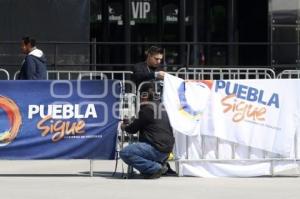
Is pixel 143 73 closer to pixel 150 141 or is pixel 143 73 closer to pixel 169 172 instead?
pixel 150 141

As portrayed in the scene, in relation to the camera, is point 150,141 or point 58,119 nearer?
point 150,141

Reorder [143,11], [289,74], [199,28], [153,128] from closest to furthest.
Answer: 1. [153,128]
2. [289,74]
3. [143,11]
4. [199,28]

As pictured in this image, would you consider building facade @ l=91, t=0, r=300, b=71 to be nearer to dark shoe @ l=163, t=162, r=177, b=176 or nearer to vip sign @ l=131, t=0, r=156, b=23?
vip sign @ l=131, t=0, r=156, b=23

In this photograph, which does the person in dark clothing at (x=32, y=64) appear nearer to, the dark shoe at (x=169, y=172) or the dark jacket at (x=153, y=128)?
the dark jacket at (x=153, y=128)

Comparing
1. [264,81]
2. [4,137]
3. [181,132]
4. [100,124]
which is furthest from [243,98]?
[4,137]

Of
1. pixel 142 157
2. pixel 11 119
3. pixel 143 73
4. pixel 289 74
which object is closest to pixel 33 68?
pixel 11 119

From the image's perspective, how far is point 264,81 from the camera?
9727 millimetres

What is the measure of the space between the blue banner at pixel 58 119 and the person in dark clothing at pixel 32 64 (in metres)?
1.59

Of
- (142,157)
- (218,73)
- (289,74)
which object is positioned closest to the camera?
(142,157)

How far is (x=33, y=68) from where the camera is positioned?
11.4 meters

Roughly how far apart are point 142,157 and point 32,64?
302 centimetres

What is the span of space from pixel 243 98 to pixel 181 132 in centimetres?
102

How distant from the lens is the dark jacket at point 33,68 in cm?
1141

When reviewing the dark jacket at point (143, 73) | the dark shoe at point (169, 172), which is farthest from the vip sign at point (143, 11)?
the dark shoe at point (169, 172)
